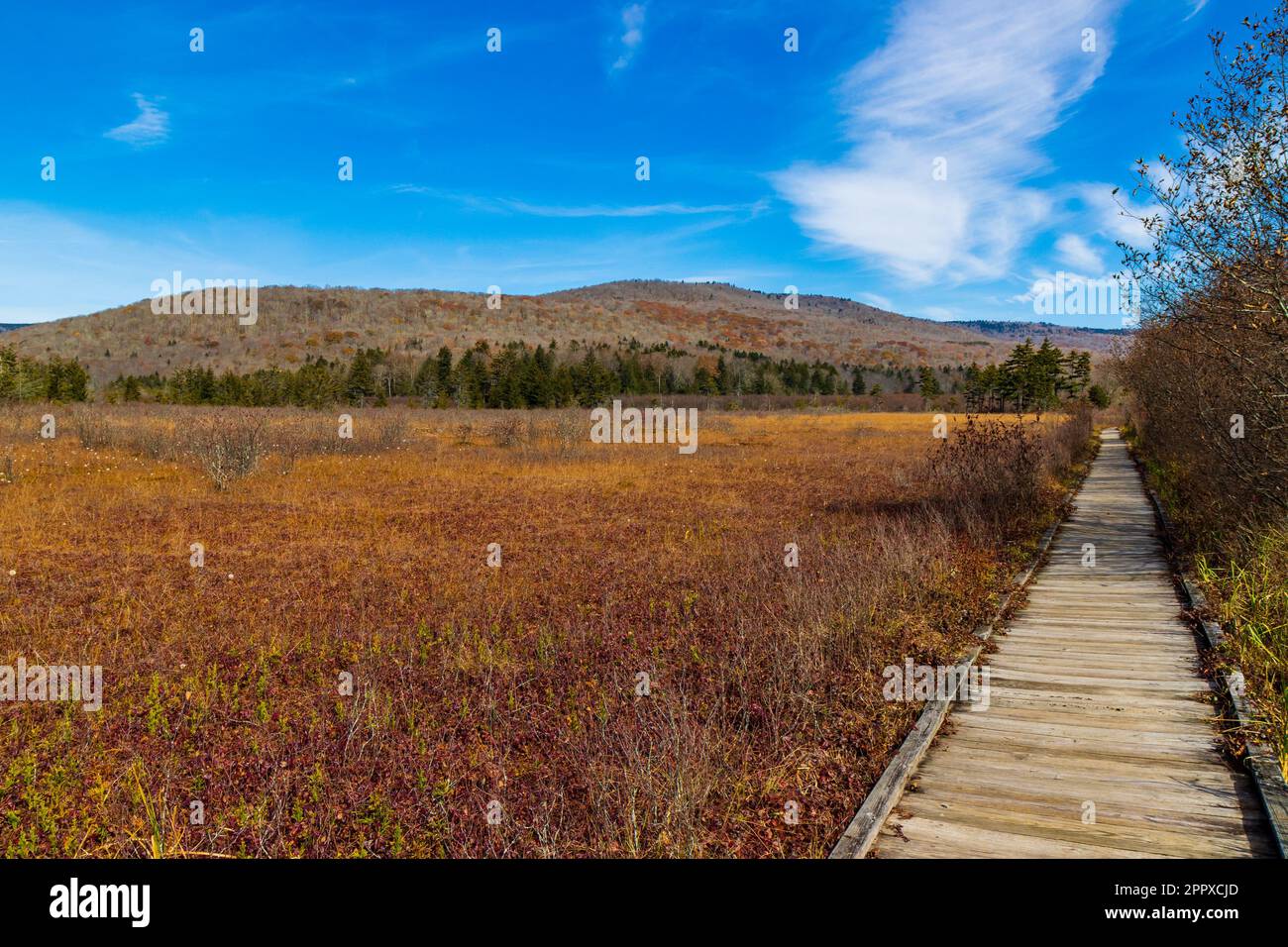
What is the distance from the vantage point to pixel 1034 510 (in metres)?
13.0

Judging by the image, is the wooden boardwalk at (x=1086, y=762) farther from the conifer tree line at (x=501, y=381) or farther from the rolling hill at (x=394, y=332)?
the rolling hill at (x=394, y=332)

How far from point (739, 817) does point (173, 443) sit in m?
25.3

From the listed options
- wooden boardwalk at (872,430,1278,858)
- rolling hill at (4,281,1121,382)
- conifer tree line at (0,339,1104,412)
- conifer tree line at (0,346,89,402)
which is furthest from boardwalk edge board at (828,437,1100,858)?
rolling hill at (4,281,1121,382)

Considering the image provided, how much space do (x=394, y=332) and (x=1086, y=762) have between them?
403 ft

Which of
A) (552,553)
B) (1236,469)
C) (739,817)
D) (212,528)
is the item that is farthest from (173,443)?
(1236,469)

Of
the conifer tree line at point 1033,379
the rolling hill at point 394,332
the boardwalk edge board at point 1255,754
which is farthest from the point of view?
the rolling hill at point 394,332

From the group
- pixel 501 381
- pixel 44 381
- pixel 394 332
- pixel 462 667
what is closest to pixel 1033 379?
pixel 501 381

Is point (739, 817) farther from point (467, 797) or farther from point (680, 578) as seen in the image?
point (680, 578)

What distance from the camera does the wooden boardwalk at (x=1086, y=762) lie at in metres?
3.33

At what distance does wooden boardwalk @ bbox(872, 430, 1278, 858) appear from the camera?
3334 millimetres

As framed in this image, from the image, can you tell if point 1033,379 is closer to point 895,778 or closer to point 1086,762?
point 1086,762

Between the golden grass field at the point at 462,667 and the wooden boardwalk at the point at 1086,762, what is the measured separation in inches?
19.7

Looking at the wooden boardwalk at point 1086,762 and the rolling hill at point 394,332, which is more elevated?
the rolling hill at point 394,332

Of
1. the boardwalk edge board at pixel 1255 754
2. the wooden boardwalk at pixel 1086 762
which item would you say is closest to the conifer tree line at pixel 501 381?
the boardwalk edge board at pixel 1255 754
